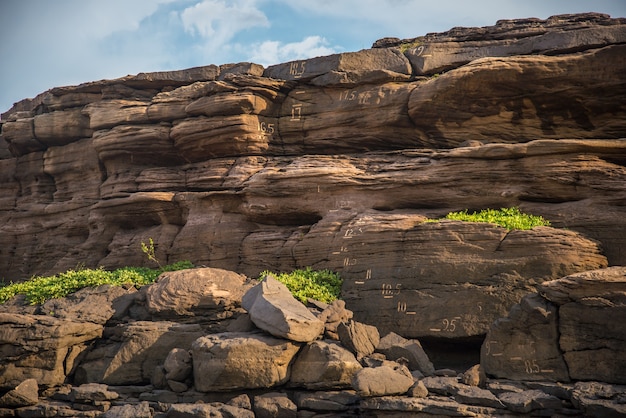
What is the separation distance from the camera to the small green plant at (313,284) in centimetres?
→ 1530

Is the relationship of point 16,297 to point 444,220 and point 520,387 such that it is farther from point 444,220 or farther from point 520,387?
point 520,387

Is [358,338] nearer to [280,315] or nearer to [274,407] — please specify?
[280,315]

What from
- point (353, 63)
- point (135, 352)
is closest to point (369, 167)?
point (353, 63)

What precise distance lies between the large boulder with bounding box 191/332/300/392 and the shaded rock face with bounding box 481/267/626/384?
13.6ft

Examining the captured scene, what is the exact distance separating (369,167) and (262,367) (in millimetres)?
7644

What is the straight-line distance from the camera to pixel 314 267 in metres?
16.9

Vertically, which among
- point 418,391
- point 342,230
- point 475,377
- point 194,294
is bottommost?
point 418,391

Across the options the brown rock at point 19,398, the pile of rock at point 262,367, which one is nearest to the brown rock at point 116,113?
the pile of rock at point 262,367

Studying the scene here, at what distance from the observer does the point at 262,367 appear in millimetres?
12297

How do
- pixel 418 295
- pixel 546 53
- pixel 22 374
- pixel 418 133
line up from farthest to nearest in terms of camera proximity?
pixel 418 133, pixel 546 53, pixel 418 295, pixel 22 374

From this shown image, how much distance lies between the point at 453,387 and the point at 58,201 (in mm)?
17574

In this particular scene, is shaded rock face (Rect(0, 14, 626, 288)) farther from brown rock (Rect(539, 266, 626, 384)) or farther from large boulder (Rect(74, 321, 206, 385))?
large boulder (Rect(74, 321, 206, 385))

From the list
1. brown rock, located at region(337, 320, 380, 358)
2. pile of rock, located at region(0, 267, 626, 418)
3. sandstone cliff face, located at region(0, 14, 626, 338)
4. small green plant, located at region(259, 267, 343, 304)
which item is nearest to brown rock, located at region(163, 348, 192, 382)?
pile of rock, located at region(0, 267, 626, 418)

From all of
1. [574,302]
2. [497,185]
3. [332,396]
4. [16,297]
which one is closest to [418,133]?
[497,185]
